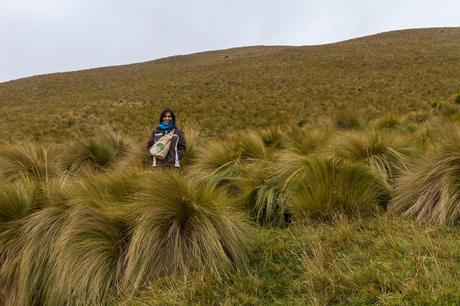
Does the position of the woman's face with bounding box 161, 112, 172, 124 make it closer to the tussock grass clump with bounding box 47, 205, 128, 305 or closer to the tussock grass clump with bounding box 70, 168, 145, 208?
the tussock grass clump with bounding box 70, 168, 145, 208

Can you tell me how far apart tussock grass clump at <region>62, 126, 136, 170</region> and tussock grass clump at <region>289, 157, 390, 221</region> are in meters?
4.27

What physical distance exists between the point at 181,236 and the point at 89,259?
33.5 inches

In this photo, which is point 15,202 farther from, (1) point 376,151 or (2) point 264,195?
(1) point 376,151

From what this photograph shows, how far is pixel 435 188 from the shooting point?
4.54 m

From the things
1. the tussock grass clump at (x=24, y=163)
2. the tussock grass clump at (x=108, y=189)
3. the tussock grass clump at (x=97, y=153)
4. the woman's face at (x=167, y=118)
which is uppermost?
the woman's face at (x=167, y=118)

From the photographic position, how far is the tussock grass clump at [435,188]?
13.8 feet

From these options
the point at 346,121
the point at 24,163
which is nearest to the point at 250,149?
the point at 24,163

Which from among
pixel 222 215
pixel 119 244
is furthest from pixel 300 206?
pixel 119 244

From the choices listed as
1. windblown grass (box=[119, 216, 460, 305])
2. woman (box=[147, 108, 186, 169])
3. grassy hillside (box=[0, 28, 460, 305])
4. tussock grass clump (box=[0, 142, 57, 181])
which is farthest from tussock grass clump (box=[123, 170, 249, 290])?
tussock grass clump (box=[0, 142, 57, 181])

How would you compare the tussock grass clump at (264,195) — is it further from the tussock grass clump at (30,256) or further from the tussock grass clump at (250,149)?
the tussock grass clump at (30,256)

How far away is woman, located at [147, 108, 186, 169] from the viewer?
736 cm

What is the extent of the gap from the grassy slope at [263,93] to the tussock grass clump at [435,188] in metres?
12.3

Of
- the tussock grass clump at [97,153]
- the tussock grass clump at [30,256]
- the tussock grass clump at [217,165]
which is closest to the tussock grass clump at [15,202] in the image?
the tussock grass clump at [30,256]

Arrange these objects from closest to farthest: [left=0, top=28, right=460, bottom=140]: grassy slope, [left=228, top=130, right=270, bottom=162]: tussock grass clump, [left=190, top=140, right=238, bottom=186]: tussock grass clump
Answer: [left=190, top=140, right=238, bottom=186]: tussock grass clump < [left=228, top=130, right=270, bottom=162]: tussock grass clump < [left=0, top=28, right=460, bottom=140]: grassy slope
